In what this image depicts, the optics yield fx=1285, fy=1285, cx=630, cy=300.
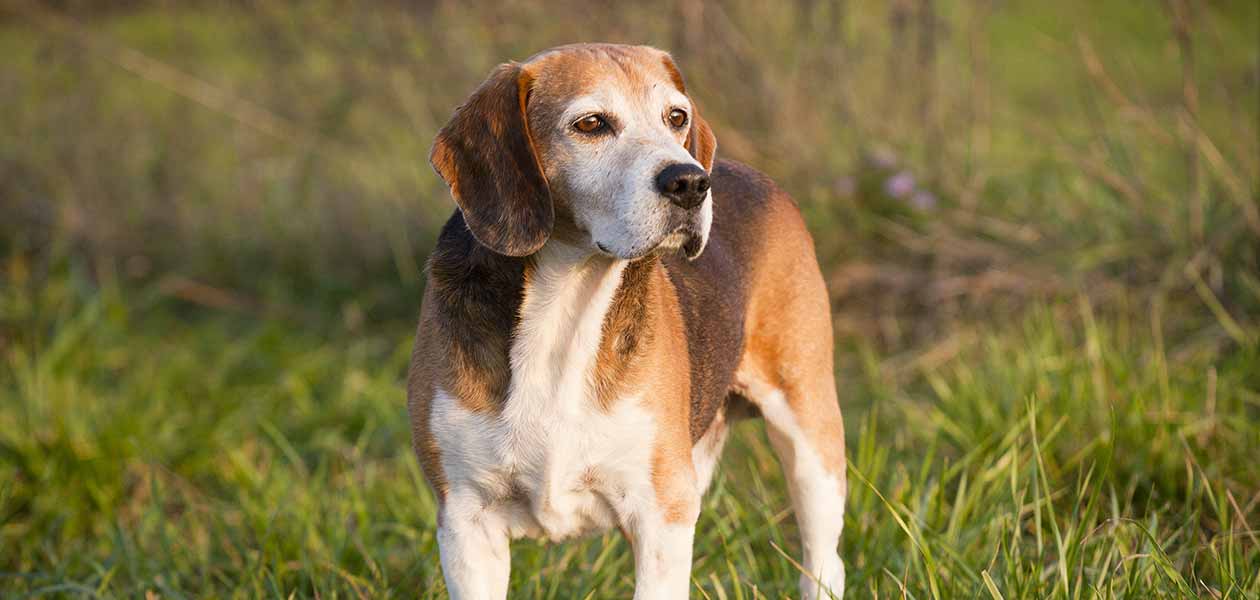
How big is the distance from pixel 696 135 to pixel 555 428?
995 millimetres

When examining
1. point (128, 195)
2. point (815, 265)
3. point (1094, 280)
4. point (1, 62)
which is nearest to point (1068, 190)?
point (1094, 280)

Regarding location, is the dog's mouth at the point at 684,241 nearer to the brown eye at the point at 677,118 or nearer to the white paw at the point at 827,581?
the brown eye at the point at 677,118

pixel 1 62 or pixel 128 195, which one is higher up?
pixel 1 62

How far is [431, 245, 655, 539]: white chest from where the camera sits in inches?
123

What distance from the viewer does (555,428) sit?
10.3 ft

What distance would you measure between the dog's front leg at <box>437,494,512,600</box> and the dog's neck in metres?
0.28

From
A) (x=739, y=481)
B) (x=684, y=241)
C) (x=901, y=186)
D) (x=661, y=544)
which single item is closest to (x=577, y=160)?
(x=684, y=241)

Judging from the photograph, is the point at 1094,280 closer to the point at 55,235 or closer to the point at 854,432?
the point at 854,432

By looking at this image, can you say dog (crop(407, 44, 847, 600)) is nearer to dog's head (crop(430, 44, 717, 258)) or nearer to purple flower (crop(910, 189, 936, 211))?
dog's head (crop(430, 44, 717, 258))

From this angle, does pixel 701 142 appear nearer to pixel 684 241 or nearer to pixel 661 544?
pixel 684 241

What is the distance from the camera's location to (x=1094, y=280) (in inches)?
251

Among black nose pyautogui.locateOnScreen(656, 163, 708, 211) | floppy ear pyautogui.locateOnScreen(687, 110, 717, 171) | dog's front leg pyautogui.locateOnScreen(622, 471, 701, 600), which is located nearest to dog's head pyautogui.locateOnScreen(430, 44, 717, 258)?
black nose pyautogui.locateOnScreen(656, 163, 708, 211)

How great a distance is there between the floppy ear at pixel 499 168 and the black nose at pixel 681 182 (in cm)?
31

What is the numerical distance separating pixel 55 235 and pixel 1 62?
5.06 feet
